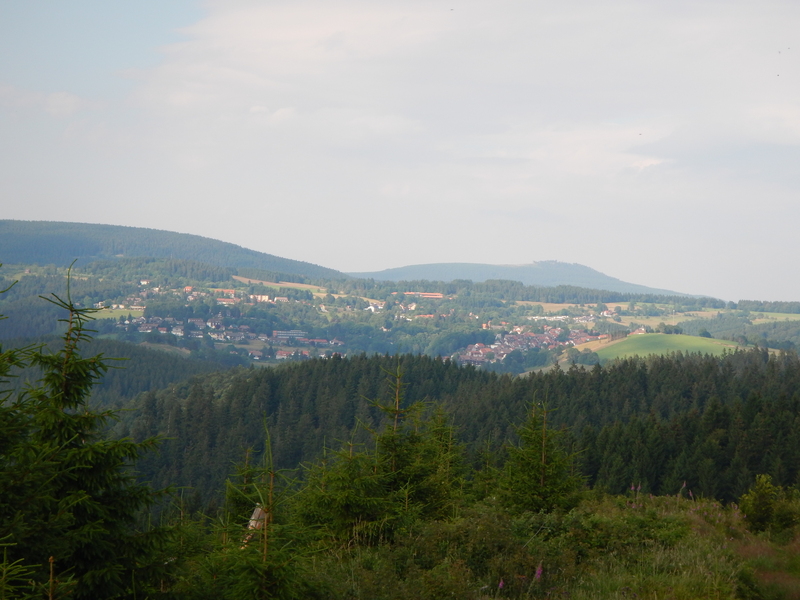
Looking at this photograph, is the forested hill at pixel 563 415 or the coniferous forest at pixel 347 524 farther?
the forested hill at pixel 563 415

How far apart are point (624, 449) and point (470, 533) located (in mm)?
60365

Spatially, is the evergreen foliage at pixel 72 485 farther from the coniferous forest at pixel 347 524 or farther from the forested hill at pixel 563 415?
the forested hill at pixel 563 415

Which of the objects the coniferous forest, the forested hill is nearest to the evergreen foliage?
the coniferous forest

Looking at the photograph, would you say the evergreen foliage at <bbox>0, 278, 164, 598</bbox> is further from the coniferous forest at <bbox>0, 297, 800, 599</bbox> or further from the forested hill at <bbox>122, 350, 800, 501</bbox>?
the forested hill at <bbox>122, 350, 800, 501</bbox>

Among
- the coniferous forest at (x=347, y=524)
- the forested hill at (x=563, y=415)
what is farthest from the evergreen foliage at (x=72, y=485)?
the forested hill at (x=563, y=415)

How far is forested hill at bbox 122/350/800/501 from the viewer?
210 feet

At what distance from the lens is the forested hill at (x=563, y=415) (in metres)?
63.9

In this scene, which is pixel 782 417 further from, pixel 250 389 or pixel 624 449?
pixel 250 389

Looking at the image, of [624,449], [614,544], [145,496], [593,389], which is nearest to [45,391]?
[145,496]

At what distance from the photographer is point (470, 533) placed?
34.7ft

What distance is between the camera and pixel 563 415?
105875 millimetres

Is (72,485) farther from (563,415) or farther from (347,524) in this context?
(563,415)

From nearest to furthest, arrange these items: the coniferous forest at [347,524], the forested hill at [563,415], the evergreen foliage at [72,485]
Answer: the evergreen foliage at [72,485]
the coniferous forest at [347,524]
the forested hill at [563,415]

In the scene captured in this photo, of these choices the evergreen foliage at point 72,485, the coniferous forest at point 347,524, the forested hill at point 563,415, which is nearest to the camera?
the evergreen foliage at point 72,485
